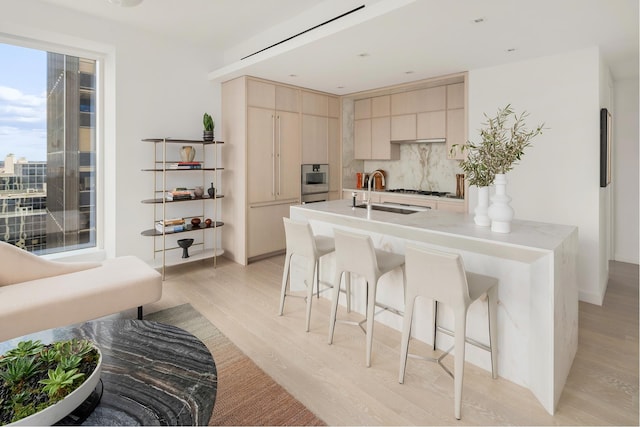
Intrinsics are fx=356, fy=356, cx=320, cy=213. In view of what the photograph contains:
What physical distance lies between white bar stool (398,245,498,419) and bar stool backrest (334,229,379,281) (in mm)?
298

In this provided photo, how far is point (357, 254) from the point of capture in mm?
2465

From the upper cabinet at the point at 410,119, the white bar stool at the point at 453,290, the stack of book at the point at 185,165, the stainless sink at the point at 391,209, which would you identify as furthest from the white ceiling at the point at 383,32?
the white bar stool at the point at 453,290

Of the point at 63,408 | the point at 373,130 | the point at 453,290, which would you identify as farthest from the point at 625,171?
the point at 63,408

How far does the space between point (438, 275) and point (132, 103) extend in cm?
403

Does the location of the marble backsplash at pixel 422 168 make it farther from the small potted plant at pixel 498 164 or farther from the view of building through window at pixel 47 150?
the view of building through window at pixel 47 150

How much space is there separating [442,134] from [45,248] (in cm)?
514

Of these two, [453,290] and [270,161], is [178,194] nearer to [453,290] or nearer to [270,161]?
[270,161]

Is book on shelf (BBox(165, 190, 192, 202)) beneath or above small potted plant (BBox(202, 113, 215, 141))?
beneath

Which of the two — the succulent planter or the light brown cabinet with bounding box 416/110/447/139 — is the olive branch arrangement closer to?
the succulent planter

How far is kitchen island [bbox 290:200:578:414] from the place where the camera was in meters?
1.97

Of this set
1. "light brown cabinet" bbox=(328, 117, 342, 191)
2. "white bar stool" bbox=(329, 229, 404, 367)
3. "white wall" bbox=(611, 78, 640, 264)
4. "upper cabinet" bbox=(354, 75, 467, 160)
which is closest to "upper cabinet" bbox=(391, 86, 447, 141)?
"upper cabinet" bbox=(354, 75, 467, 160)

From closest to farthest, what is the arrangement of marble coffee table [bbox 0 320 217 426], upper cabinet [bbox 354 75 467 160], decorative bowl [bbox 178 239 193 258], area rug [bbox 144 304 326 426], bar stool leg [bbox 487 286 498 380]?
marble coffee table [bbox 0 320 217 426] < area rug [bbox 144 304 326 426] < bar stool leg [bbox 487 286 498 380] < decorative bowl [bbox 178 239 193 258] < upper cabinet [bbox 354 75 467 160]

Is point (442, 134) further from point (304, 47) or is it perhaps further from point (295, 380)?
point (295, 380)

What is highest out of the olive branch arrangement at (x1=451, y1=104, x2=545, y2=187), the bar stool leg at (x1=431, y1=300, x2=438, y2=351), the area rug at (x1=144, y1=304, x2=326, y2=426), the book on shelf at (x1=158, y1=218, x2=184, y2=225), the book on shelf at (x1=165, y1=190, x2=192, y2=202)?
the olive branch arrangement at (x1=451, y1=104, x2=545, y2=187)
